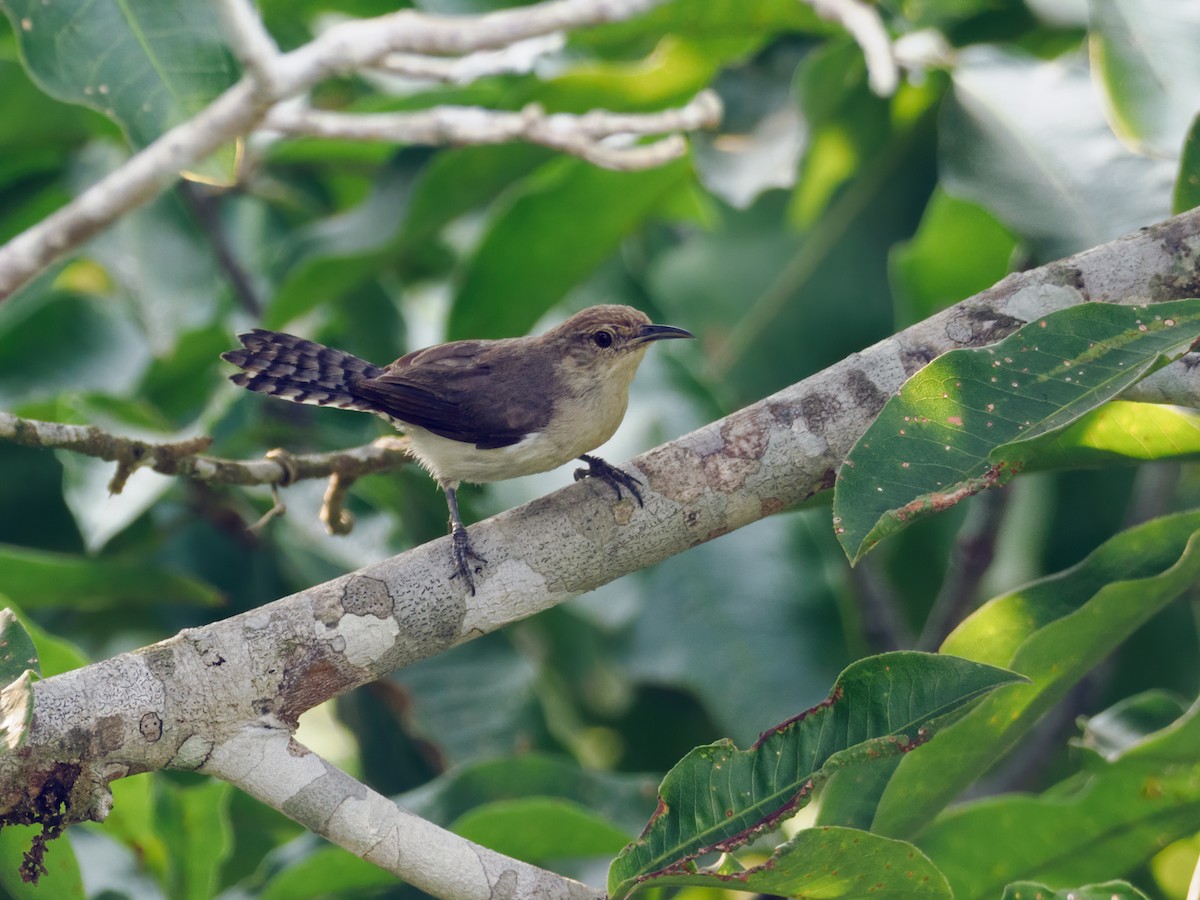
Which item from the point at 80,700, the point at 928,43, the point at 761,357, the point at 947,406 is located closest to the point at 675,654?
the point at 761,357

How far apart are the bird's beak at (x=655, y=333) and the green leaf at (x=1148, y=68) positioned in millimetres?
1394

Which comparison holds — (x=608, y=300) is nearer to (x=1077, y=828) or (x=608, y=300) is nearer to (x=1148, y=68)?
(x=1148, y=68)

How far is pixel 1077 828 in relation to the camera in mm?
2885

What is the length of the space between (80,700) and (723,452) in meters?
1.31

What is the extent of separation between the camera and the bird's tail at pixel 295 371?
343cm

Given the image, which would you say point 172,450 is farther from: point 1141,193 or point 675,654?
point 1141,193

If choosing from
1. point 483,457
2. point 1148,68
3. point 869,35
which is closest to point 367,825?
point 483,457

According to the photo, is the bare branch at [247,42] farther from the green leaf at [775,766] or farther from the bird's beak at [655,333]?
the green leaf at [775,766]

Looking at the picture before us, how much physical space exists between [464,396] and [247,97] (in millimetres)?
1071

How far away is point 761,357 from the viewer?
487 cm

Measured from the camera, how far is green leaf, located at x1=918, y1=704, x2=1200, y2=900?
2.77 m

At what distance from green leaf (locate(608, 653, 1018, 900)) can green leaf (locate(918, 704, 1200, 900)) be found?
879 mm

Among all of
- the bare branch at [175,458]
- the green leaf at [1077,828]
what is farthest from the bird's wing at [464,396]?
the green leaf at [1077,828]

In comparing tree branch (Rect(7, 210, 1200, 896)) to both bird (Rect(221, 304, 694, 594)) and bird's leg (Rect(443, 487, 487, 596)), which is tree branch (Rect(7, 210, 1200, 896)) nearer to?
bird's leg (Rect(443, 487, 487, 596))
